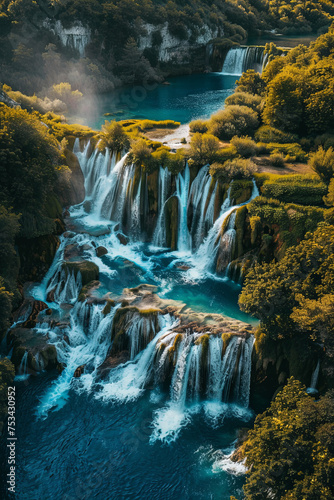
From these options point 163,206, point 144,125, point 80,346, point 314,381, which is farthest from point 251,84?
point 314,381

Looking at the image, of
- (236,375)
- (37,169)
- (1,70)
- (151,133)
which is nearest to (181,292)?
(236,375)

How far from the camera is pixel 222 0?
92.1 metres

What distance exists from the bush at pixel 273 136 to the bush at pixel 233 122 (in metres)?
1.37

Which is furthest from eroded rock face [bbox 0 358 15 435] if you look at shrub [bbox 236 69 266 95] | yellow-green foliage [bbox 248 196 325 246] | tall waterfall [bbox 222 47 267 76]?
tall waterfall [bbox 222 47 267 76]

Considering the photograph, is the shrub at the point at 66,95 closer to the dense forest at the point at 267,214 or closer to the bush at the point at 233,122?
the dense forest at the point at 267,214

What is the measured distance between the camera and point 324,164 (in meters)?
28.4

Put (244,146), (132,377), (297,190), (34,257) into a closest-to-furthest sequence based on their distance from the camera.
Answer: (132,377) → (297,190) → (34,257) → (244,146)

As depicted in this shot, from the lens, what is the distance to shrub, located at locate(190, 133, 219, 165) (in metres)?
32.4

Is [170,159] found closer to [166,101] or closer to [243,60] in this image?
[166,101]

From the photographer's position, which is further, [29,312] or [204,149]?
[204,149]

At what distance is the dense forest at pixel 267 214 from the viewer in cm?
1608

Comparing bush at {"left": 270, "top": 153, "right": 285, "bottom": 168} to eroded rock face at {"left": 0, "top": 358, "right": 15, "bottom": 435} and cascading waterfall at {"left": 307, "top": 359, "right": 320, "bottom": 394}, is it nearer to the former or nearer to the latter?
cascading waterfall at {"left": 307, "top": 359, "right": 320, "bottom": 394}

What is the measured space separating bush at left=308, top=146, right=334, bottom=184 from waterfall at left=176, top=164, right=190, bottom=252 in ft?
32.0

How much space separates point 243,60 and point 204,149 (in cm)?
4718
